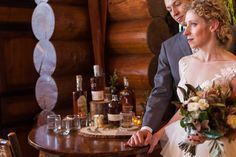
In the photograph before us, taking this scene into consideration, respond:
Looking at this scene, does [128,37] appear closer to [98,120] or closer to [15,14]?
[15,14]

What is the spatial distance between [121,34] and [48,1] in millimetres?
764

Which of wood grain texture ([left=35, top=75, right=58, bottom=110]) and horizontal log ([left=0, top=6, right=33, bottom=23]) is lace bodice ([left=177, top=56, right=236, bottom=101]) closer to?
wood grain texture ([left=35, top=75, right=58, bottom=110])


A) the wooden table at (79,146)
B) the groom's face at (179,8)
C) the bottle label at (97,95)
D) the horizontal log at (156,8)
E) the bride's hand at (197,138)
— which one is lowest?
the wooden table at (79,146)

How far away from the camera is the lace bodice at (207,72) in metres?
1.71

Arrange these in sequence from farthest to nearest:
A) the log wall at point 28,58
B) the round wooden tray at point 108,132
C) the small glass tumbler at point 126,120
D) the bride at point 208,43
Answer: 1. the log wall at point 28,58
2. the small glass tumbler at point 126,120
3. the round wooden tray at point 108,132
4. the bride at point 208,43

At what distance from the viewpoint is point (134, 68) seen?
352cm

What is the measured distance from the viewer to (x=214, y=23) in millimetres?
1802

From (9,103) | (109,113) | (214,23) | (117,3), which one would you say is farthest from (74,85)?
(214,23)

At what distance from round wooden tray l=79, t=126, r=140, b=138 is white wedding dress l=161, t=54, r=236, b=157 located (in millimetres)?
297

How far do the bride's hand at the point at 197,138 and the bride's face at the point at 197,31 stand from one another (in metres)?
0.48

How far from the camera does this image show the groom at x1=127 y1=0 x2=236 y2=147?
81.9 inches

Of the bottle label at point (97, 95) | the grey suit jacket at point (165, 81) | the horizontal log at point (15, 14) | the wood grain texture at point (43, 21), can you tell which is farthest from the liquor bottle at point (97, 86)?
the horizontal log at point (15, 14)

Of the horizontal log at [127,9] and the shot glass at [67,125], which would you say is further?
the horizontal log at [127,9]

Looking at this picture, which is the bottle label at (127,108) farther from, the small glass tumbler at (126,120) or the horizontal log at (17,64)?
the horizontal log at (17,64)
